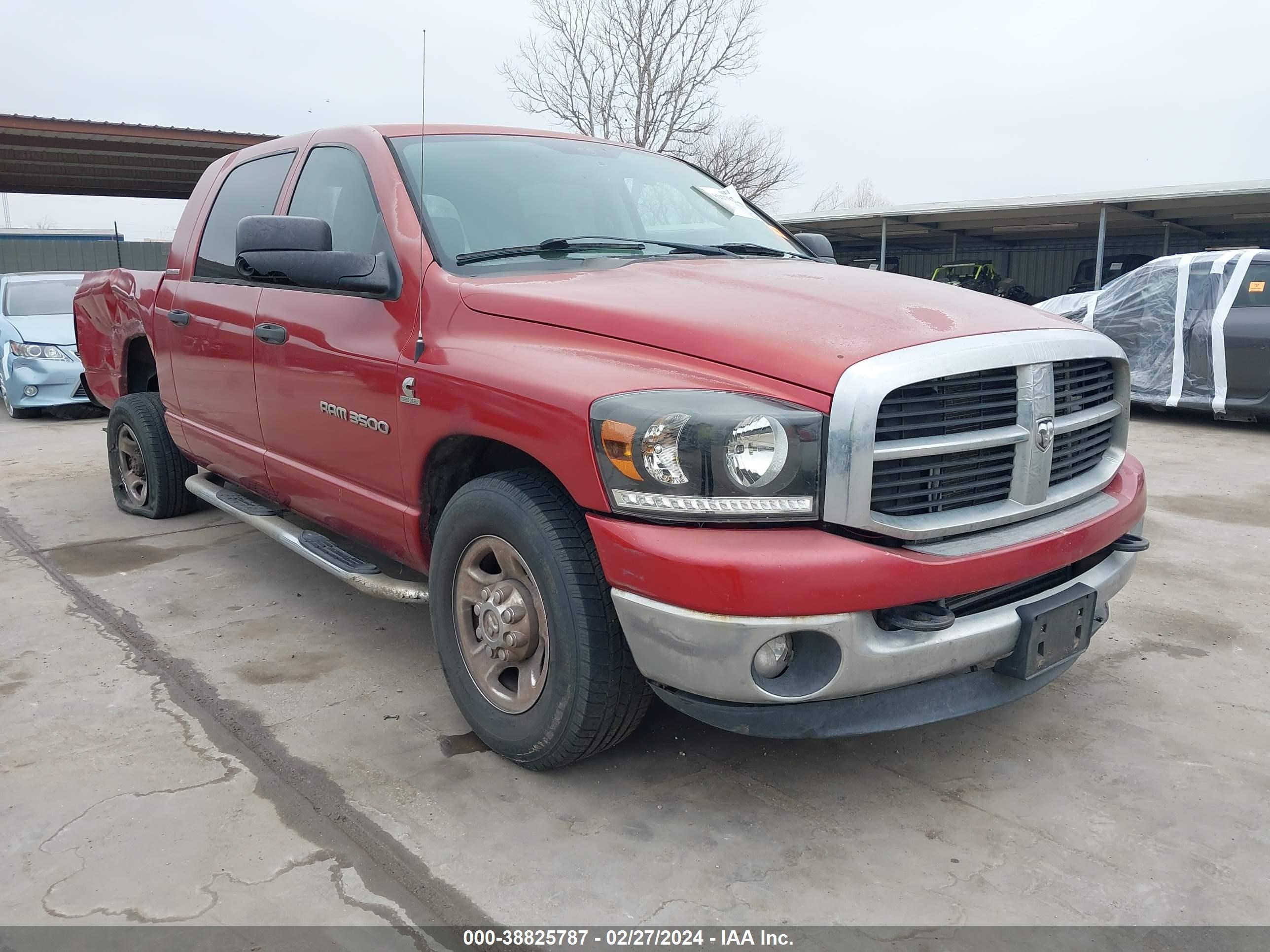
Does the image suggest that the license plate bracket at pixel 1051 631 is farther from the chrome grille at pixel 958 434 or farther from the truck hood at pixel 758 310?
the truck hood at pixel 758 310

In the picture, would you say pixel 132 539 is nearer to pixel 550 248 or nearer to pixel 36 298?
pixel 550 248

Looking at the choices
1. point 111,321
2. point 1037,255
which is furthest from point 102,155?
point 1037,255

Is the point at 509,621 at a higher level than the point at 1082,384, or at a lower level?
lower

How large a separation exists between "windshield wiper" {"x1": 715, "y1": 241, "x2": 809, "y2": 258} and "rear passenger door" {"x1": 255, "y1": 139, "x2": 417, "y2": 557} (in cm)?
121

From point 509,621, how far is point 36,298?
1040 cm

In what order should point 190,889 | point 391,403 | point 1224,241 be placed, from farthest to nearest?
point 1224,241 < point 391,403 < point 190,889

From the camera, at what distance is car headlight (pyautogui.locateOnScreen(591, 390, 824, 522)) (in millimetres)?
2197

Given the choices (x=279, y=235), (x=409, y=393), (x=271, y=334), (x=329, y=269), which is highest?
(x=279, y=235)

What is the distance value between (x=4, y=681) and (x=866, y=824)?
2936 mm

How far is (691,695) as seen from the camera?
2383 mm

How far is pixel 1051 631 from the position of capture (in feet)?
8.32

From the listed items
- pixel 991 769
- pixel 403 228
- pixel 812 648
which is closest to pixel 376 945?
pixel 812 648

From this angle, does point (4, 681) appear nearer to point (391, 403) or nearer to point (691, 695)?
point (391, 403)

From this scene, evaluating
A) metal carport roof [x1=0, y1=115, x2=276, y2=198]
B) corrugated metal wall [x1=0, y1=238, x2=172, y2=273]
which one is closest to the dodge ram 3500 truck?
metal carport roof [x1=0, y1=115, x2=276, y2=198]
